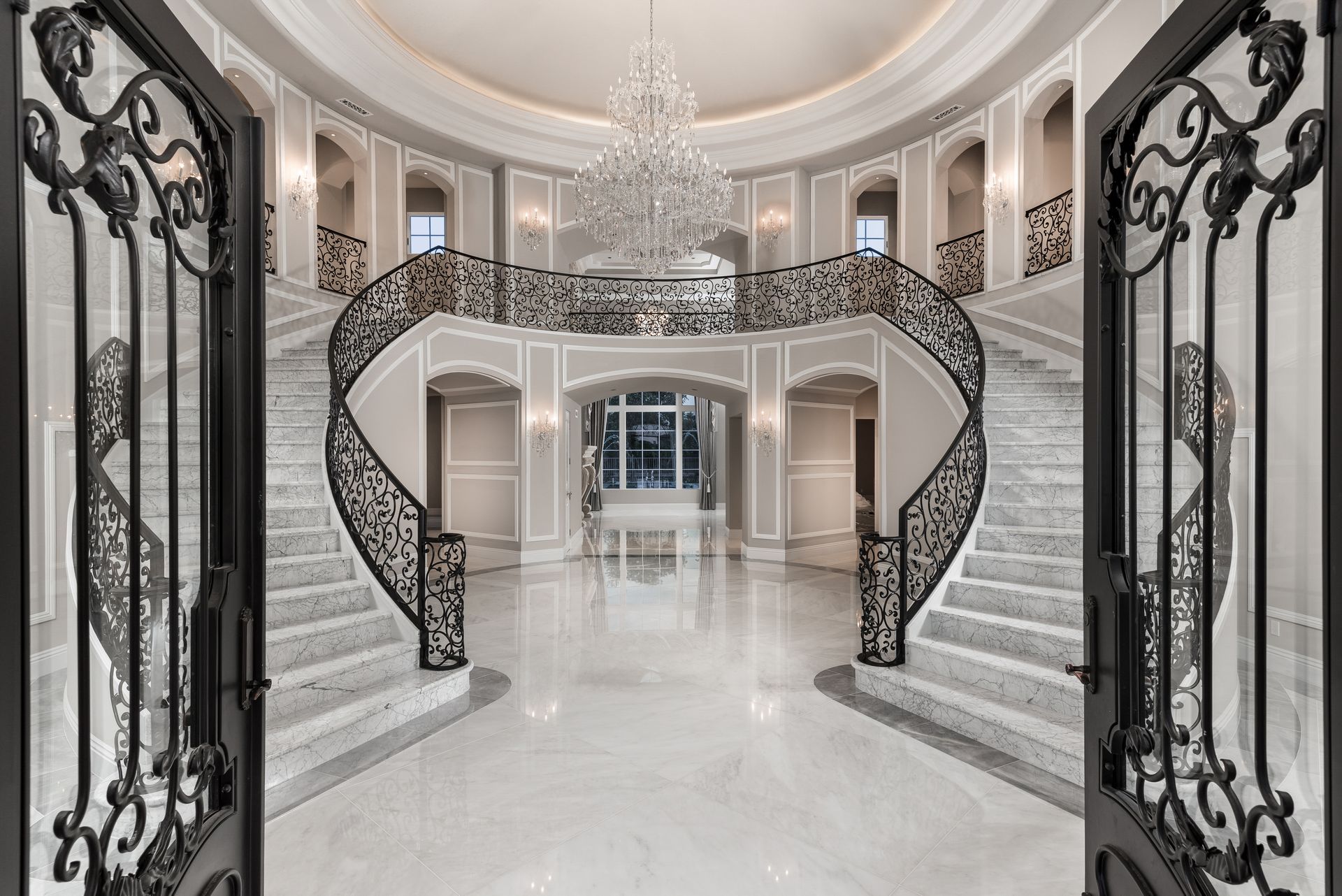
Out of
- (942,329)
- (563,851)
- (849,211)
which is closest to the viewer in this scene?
(563,851)

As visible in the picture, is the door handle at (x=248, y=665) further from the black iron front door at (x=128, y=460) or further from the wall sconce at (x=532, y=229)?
the wall sconce at (x=532, y=229)

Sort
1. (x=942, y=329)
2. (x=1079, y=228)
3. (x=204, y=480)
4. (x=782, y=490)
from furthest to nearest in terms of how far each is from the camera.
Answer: (x=782, y=490) → (x=942, y=329) → (x=1079, y=228) → (x=204, y=480)

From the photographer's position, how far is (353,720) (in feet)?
12.5

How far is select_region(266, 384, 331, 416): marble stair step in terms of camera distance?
20.9 ft

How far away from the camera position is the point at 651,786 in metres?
3.38

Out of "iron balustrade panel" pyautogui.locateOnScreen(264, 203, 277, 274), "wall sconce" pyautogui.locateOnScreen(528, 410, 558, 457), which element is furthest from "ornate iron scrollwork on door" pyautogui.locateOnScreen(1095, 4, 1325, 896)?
"wall sconce" pyautogui.locateOnScreen(528, 410, 558, 457)

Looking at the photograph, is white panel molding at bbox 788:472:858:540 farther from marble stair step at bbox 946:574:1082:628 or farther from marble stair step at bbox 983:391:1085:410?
marble stair step at bbox 946:574:1082:628

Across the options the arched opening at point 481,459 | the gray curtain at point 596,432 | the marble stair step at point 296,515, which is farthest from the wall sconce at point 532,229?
the marble stair step at point 296,515

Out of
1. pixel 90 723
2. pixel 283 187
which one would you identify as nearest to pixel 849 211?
pixel 283 187

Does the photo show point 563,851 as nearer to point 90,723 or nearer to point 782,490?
point 90,723

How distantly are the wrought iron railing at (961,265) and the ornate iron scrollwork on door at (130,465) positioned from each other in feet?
30.8

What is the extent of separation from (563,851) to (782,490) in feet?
26.1

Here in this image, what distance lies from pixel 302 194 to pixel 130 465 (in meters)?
8.85

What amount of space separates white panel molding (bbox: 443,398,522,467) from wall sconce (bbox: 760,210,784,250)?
4928 mm
